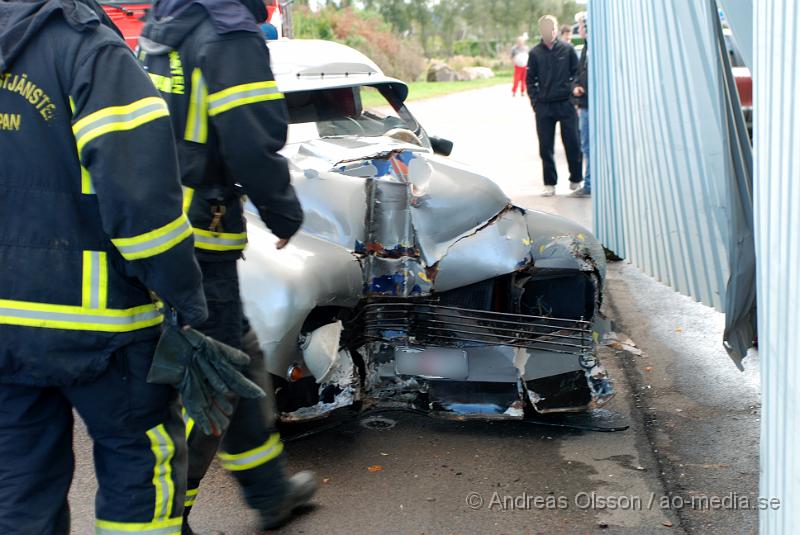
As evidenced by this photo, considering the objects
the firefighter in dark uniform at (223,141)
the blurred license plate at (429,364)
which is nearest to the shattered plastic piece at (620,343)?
the blurred license plate at (429,364)

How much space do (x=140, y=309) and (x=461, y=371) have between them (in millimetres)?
1871

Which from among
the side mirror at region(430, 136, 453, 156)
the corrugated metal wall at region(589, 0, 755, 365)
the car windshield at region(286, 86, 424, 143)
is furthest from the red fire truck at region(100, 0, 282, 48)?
the corrugated metal wall at region(589, 0, 755, 365)

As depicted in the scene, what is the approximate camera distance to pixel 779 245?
254 cm

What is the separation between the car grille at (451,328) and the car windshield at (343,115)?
122cm

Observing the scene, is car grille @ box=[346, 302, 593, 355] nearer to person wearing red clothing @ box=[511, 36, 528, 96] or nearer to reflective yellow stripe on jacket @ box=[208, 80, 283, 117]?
reflective yellow stripe on jacket @ box=[208, 80, 283, 117]

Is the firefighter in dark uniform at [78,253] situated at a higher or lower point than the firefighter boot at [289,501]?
higher

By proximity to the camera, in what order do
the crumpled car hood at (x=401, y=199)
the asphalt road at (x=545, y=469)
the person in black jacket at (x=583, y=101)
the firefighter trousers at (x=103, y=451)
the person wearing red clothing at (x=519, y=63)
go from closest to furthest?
the firefighter trousers at (x=103, y=451) < the asphalt road at (x=545, y=469) < the crumpled car hood at (x=401, y=199) < the person in black jacket at (x=583, y=101) < the person wearing red clothing at (x=519, y=63)

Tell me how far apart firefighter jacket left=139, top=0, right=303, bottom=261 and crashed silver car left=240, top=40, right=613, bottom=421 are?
727mm

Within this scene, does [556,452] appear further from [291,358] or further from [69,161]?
[69,161]

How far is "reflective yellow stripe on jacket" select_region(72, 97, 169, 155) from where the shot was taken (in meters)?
2.18

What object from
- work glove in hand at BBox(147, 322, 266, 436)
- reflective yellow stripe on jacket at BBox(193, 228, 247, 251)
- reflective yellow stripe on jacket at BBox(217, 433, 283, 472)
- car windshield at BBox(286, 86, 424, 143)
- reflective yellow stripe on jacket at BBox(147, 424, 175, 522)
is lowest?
reflective yellow stripe on jacket at BBox(217, 433, 283, 472)

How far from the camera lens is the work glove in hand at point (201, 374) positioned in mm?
2391

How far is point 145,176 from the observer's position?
221cm

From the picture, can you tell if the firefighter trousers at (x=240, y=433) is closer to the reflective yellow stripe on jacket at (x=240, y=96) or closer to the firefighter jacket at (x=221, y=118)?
the firefighter jacket at (x=221, y=118)
